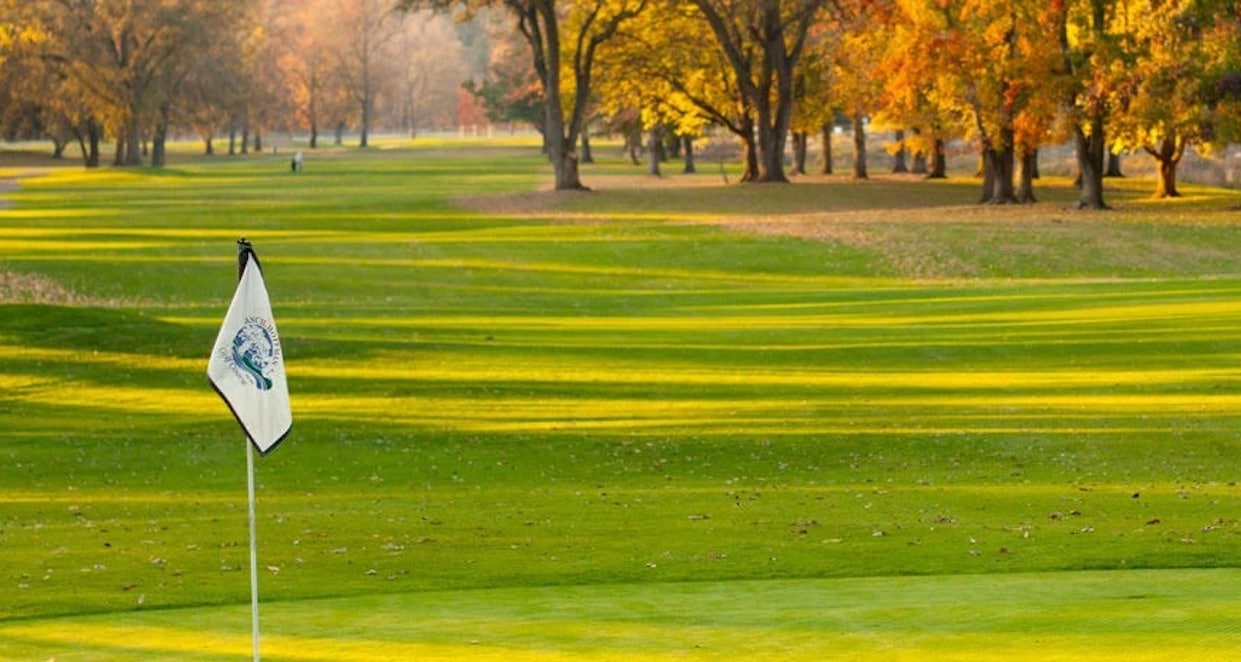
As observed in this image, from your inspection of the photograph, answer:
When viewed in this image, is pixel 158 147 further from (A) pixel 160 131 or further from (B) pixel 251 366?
(B) pixel 251 366

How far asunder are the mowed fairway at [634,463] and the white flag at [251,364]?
1690 mm

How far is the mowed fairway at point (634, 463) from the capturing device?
38.0 feet

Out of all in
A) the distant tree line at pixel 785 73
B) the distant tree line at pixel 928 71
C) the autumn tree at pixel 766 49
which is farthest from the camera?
the autumn tree at pixel 766 49

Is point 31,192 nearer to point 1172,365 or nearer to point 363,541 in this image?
point 1172,365

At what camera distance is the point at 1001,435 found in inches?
834

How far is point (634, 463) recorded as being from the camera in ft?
67.0

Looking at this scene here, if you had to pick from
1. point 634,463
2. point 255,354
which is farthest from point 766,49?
point 255,354

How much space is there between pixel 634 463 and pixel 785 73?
56.9 meters

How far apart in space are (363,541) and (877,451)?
7.36 meters

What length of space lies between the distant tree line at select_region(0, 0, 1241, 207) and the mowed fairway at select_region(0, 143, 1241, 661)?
464 inches

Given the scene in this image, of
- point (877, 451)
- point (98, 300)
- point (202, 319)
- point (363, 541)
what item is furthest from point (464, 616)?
point (98, 300)

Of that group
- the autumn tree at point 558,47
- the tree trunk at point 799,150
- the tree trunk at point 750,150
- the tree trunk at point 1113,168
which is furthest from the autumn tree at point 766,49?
the tree trunk at point 1113,168

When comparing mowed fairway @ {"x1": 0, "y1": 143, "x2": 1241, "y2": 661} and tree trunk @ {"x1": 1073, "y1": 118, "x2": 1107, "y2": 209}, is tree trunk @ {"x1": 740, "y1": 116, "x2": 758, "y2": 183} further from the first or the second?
mowed fairway @ {"x1": 0, "y1": 143, "x2": 1241, "y2": 661}

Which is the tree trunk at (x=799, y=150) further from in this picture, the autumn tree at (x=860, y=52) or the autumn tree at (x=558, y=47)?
the autumn tree at (x=558, y=47)
